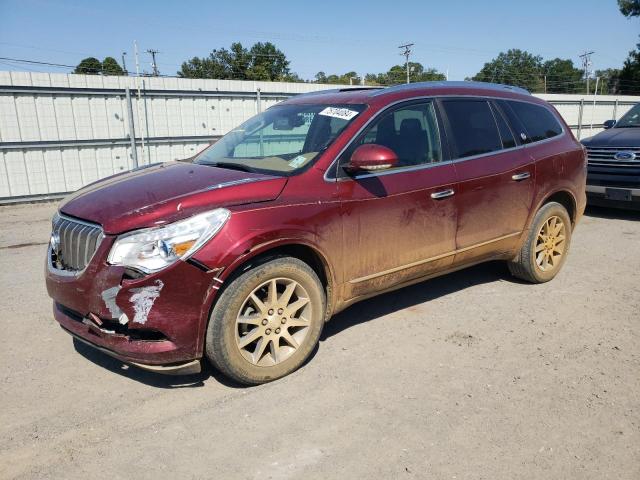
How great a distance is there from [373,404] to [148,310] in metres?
1.45

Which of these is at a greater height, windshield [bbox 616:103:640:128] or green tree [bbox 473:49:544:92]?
green tree [bbox 473:49:544:92]

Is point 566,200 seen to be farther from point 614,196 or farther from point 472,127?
point 614,196

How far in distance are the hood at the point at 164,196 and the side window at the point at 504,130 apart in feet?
7.88

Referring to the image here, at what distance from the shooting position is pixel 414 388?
3.39m

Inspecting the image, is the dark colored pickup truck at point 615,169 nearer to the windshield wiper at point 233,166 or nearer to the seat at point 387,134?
the seat at point 387,134

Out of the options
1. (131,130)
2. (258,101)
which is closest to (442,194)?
(131,130)

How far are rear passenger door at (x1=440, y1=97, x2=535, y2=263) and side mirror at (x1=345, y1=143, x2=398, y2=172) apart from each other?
95 centimetres

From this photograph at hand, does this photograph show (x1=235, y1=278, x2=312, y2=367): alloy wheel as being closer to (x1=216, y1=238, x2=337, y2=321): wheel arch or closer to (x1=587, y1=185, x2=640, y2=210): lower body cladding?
(x1=216, y1=238, x2=337, y2=321): wheel arch

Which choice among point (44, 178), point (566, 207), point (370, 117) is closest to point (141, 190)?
point (370, 117)

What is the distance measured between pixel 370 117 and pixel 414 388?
1947 mm

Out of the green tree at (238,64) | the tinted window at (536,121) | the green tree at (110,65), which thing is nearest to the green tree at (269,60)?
the green tree at (238,64)

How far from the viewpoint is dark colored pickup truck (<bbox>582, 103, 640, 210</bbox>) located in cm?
812

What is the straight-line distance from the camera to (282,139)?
14.2ft

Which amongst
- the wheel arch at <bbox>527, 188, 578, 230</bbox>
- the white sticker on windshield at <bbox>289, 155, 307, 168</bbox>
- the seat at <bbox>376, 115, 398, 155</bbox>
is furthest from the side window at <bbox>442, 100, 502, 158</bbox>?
the white sticker on windshield at <bbox>289, 155, 307, 168</bbox>
